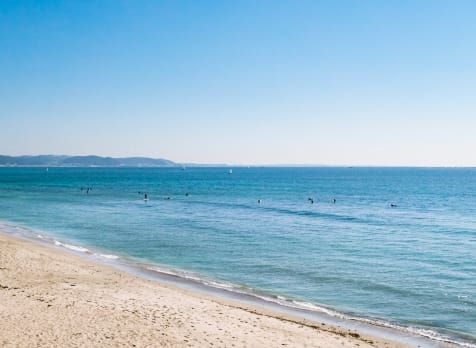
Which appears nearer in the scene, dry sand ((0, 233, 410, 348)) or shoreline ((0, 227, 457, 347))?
dry sand ((0, 233, 410, 348))

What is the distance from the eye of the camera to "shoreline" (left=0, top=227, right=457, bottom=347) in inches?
605

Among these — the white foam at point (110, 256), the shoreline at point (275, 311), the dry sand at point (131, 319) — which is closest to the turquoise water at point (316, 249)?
the white foam at point (110, 256)

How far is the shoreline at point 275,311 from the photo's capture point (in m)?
15.4

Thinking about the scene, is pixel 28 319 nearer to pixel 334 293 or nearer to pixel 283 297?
pixel 283 297

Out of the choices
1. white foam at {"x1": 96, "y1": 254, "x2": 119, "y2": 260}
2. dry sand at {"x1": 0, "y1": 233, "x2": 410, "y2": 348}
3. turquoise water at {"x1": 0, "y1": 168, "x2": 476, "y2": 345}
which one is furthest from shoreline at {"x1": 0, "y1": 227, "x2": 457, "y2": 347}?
white foam at {"x1": 96, "y1": 254, "x2": 119, "y2": 260}

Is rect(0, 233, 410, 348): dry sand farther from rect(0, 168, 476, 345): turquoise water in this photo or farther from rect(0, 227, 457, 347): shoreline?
rect(0, 168, 476, 345): turquoise water

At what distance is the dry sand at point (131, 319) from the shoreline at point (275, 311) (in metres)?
0.10

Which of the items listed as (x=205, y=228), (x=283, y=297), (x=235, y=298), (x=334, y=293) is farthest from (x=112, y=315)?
(x=205, y=228)

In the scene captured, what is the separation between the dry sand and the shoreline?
0.33 ft

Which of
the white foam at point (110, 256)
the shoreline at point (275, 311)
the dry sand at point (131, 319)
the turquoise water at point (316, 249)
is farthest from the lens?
the white foam at point (110, 256)

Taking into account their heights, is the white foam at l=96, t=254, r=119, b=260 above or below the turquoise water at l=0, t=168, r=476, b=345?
below

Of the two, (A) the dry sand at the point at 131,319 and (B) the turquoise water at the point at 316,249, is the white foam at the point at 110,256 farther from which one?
(A) the dry sand at the point at 131,319

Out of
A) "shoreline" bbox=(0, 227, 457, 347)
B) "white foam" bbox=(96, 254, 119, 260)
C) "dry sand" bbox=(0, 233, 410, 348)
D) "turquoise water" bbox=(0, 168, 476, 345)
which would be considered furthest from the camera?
"white foam" bbox=(96, 254, 119, 260)

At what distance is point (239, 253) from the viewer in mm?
30516
